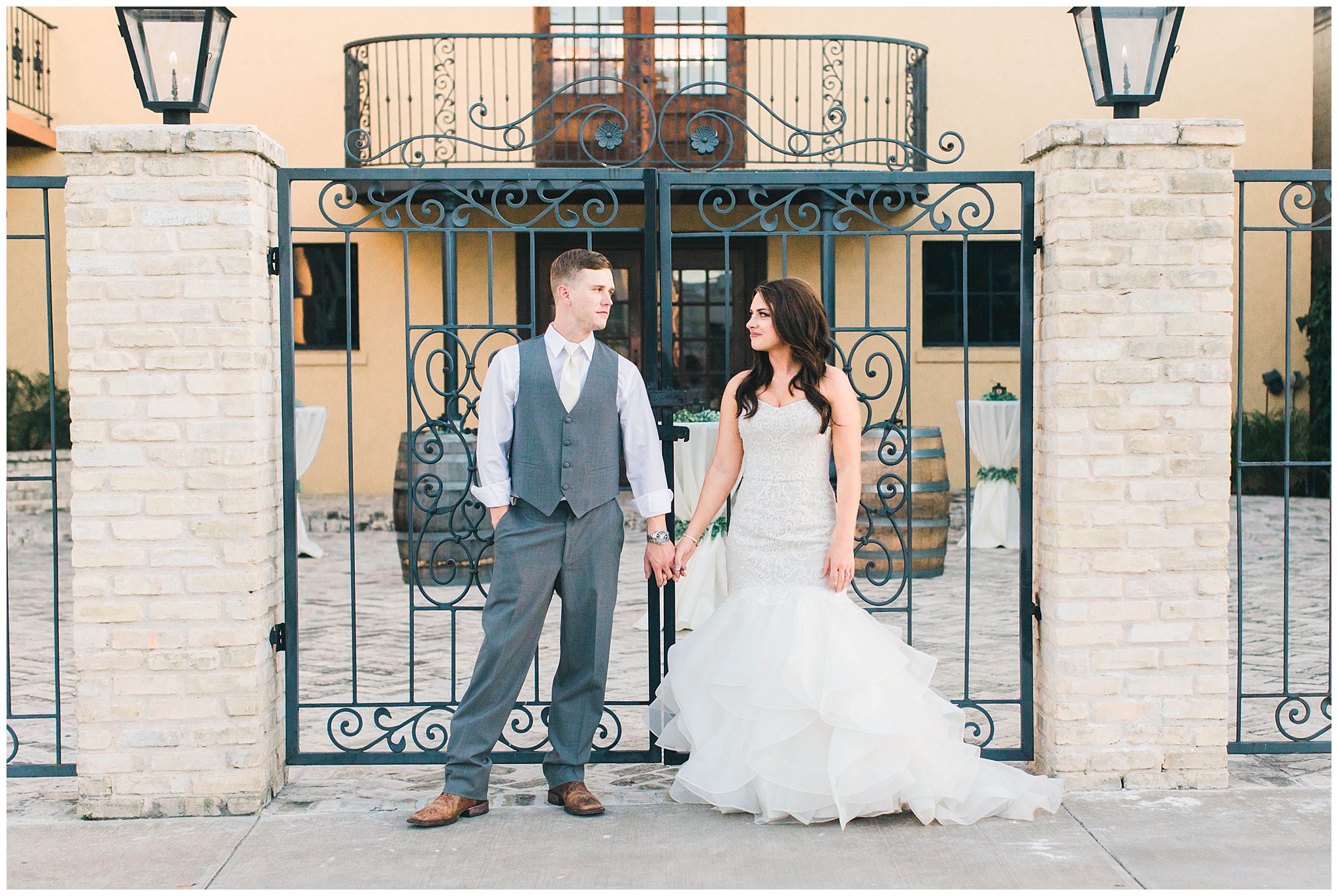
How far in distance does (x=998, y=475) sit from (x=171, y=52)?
6634 millimetres

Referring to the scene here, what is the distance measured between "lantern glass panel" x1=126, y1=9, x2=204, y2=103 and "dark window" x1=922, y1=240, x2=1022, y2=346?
30.6 ft

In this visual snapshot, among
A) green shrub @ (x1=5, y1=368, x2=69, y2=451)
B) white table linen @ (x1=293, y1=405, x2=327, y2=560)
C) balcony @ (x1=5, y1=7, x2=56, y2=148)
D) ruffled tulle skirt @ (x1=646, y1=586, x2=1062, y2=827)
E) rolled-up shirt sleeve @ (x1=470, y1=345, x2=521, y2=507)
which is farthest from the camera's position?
balcony @ (x1=5, y1=7, x2=56, y2=148)

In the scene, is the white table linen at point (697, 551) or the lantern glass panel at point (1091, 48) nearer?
the lantern glass panel at point (1091, 48)

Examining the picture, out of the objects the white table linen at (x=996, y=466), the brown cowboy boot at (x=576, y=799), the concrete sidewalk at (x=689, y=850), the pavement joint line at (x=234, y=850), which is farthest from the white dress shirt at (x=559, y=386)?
the white table linen at (x=996, y=466)

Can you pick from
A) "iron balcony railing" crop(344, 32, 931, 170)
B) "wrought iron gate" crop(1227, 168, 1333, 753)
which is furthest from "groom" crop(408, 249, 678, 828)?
"iron balcony railing" crop(344, 32, 931, 170)

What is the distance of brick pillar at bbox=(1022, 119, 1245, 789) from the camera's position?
3.73 metres

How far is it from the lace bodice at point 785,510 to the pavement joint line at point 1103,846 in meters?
1.00

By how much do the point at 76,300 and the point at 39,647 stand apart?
3215 millimetres

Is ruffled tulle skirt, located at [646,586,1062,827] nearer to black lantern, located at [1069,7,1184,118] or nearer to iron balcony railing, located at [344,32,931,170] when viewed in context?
black lantern, located at [1069,7,1184,118]

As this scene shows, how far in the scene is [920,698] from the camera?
11.3 feet

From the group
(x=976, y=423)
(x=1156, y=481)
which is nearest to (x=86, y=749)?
(x=1156, y=481)

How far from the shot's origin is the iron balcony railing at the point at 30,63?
11.7 meters

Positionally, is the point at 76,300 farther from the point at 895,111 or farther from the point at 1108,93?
the point at 895,111

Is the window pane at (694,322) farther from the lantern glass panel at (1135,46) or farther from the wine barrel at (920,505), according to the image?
the lantern glass panel at (1135,46)
